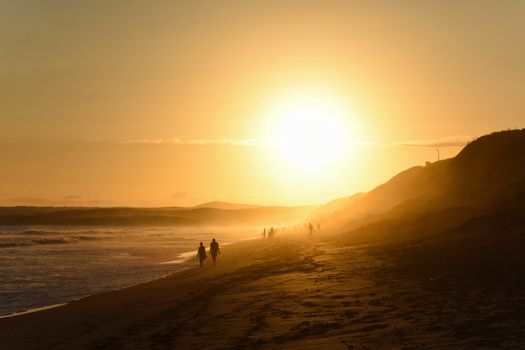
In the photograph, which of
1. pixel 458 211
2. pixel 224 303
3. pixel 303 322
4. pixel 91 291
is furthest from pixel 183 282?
pixel 458 211

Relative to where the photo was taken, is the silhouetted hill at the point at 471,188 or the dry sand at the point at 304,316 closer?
the dry sand at the point at 304,316

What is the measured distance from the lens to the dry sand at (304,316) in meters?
11.4

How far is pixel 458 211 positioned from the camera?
3700cm

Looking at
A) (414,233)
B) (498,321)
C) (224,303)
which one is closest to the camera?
(498,321)

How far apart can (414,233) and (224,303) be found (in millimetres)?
20546

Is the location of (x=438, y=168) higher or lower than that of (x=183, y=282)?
higher

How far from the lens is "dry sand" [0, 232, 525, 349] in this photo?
11391 mm

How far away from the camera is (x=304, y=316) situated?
1472cm

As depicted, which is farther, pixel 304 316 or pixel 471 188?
pixel 471 188

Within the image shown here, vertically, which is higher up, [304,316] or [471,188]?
[471,188]

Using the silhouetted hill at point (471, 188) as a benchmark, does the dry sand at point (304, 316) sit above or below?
below

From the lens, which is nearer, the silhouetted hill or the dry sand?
the dry sand

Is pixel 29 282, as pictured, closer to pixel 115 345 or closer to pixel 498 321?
pixel 115 345

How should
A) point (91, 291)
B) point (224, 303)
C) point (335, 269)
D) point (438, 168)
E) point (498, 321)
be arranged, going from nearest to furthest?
point (498, 321) → point (224, 303) → point (335, 269) → point (91, 291) → point (438, 168)
